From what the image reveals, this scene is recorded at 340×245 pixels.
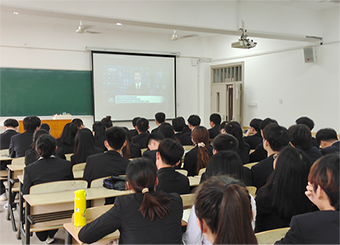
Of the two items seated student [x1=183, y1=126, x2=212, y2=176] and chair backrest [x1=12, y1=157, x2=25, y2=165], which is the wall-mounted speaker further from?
chair backrest [x1=12, y1=157, x2=25, y2=165]

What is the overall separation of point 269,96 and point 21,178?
716cm

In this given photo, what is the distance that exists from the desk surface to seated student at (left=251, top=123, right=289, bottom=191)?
1291 millimetres

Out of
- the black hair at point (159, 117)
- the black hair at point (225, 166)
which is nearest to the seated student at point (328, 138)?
the black hair at point (225, 166)

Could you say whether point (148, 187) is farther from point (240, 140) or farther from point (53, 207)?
point (240, 140)

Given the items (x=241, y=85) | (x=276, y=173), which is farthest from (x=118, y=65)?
(x=276, y=173)

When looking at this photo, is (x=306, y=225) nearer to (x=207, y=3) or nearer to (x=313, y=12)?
(x=207, y=3)

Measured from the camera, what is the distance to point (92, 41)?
9086 millimetres

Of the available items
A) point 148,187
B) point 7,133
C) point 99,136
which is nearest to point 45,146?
point 148,187

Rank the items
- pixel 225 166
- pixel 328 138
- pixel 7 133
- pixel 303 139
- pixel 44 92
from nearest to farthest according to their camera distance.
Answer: pixel 225 166 < pixel 303 139 < pixel 328 138 < pixel 7 133 < pixel 44 92

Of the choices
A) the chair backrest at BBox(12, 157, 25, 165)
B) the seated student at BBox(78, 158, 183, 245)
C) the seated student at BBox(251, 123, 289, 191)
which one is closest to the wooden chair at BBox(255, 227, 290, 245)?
the seated student at BBox(78, 158, 183, 245)

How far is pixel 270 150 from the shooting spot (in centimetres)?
322

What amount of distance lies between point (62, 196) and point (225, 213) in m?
1.96

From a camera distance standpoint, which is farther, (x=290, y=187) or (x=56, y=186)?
(x=56, y=186)

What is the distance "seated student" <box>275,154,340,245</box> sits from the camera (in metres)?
1.31
